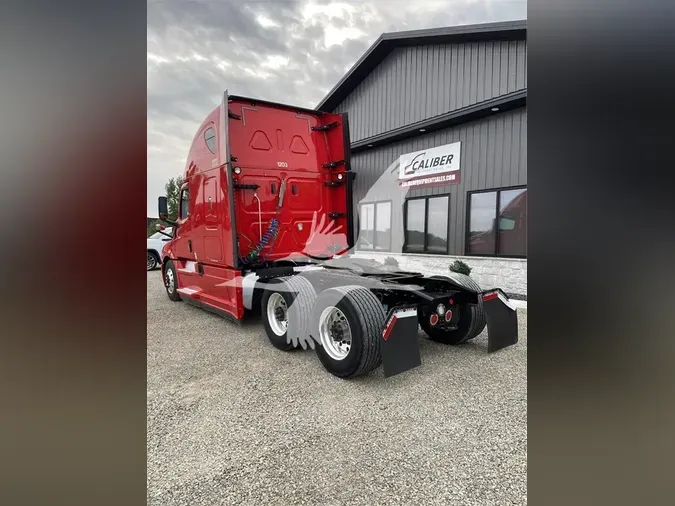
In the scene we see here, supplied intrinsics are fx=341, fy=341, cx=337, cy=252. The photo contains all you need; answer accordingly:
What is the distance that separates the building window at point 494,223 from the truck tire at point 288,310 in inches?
149

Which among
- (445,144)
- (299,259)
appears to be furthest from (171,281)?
(445,144)

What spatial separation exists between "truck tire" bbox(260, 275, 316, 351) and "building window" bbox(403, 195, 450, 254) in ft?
13.4

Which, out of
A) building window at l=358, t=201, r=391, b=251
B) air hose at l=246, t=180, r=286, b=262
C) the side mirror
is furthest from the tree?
building window at l=358, t=201, r=391, b=251

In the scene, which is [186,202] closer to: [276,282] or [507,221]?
[276,282]

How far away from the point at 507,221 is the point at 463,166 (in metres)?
1.35

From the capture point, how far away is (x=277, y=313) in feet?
12.6

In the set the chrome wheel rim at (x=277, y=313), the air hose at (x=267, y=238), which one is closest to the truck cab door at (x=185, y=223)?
the air hose at (x=267, y=238)

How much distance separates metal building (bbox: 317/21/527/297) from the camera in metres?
5.63

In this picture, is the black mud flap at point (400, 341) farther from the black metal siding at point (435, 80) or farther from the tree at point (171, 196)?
the black metal siding at point (435, 80)

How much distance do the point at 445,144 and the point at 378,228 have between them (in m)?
2.24

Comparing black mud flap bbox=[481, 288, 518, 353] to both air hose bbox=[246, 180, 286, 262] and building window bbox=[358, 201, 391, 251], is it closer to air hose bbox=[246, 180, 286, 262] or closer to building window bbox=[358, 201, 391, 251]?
air hose bbox=[246, 180, 286, 262]

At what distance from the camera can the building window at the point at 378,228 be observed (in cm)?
760
